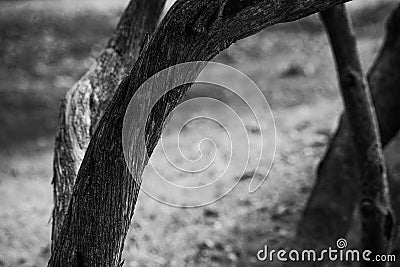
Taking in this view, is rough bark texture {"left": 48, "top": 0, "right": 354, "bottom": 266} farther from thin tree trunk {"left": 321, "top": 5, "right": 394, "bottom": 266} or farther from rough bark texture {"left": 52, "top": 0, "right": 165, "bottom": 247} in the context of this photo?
thin tree trunk {"left": 321, "top": 5, "right": 394, "bottom": 266}

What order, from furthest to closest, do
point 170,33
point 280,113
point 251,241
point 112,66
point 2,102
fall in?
point 2,102
point 280,113
point 251,241
point 112,66
point 170,33

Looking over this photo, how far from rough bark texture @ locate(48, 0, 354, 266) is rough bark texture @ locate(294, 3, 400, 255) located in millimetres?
1773

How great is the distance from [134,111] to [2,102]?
4.91 metres

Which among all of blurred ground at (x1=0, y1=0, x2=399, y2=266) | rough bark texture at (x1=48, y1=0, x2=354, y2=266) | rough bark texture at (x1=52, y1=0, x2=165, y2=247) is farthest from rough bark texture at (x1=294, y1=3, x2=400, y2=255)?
rough bark texture at (x1=48, y1=0, x2=354, y2=266)

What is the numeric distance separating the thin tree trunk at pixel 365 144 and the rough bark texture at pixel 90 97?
743mm

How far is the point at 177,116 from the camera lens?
5.67 m

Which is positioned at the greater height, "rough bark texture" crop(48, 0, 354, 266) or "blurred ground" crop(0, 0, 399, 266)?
"blurred ground" crop(0, 0, 399, 266)

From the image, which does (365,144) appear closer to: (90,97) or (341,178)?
(341,178)

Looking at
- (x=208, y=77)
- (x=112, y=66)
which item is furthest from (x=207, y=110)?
(x=112, y=66)

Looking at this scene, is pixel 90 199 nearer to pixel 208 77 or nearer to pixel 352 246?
pixel 352 246

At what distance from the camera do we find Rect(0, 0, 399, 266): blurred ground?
12.9ft

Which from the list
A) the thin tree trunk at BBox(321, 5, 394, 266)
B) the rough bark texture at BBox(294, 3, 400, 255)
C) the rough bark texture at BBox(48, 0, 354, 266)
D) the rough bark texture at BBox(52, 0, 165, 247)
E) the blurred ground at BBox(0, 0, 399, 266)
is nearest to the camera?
the rough bark texture at BBox(48, 0, 354, 266)

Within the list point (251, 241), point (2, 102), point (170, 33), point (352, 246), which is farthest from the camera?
point (2, 102)

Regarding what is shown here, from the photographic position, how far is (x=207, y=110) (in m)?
5.83
